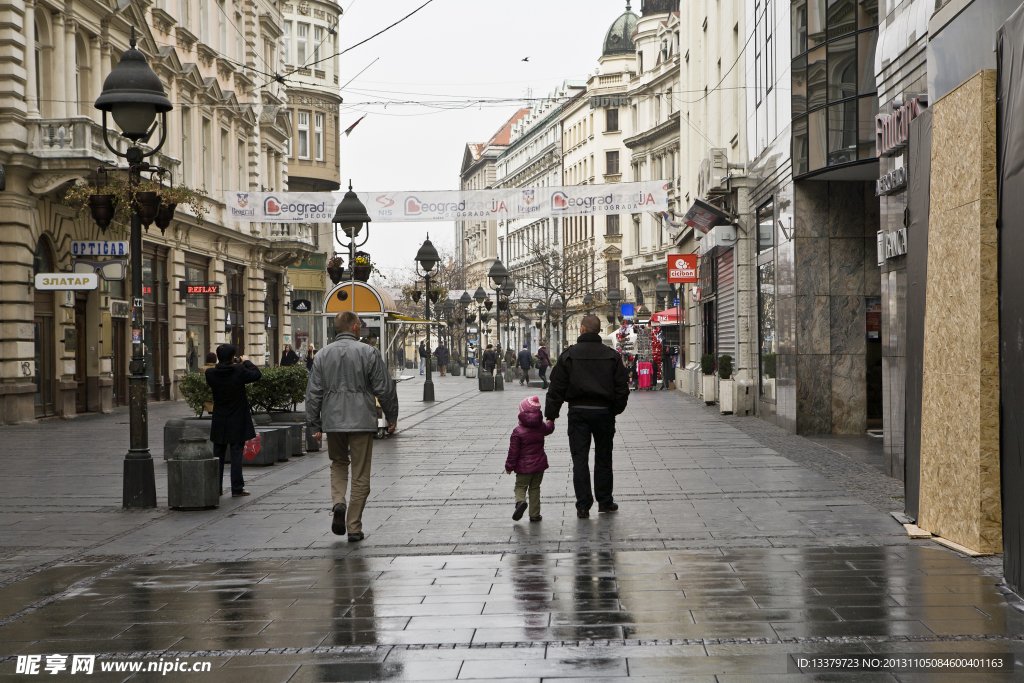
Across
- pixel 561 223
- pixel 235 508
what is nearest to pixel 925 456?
pixel 235 508

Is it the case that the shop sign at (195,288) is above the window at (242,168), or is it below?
below

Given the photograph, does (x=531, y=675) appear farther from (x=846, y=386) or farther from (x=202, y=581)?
(x=846, y=386)

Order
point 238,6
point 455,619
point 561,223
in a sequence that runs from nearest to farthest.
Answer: point 455,619, point 238,6, point 561,223

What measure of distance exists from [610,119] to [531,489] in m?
79.2

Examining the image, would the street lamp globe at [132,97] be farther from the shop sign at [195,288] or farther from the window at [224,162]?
the window at [224,162]

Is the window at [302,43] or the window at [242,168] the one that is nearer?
the window at [242,168]

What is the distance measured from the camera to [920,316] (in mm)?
9336

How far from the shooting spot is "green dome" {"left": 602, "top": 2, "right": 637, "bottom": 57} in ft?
277

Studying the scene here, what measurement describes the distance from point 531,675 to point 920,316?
18.0 ft

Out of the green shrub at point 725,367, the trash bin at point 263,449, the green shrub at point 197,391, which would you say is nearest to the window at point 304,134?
the green shrub at point 725,367

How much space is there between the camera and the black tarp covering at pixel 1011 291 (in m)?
6.82

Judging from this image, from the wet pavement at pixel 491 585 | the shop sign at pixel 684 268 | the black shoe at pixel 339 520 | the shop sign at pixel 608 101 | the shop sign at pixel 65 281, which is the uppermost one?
the shop sign at pixel 608 101

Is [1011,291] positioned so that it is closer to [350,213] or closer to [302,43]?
[350,213]

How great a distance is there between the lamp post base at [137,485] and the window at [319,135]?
47.9 m
